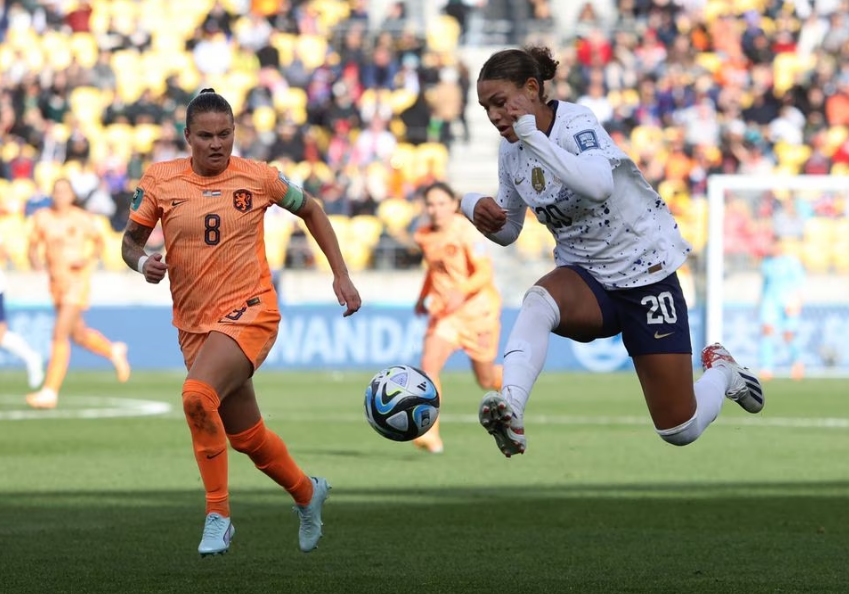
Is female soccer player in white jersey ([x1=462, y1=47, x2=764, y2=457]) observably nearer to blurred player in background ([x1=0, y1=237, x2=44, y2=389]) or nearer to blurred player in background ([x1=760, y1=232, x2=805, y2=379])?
blurred player in background ([x1=0, y1=237, x2=44, y2=389])

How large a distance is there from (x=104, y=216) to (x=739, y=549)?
63.6ft

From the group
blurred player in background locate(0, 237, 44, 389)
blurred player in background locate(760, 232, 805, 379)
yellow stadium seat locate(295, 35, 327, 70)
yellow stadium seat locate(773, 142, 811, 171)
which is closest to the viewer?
blurred player in background locate(0, 237, 44, 389)

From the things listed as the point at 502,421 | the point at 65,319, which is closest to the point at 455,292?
the point at 65,319

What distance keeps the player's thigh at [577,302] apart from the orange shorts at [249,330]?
142cm

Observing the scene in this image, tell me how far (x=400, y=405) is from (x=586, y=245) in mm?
1111

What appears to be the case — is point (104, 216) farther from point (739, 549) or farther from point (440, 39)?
point (739, 549)

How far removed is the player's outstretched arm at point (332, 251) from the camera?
7.57 metres

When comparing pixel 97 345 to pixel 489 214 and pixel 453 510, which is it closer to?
pixel 453 510

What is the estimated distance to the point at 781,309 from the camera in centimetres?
2408

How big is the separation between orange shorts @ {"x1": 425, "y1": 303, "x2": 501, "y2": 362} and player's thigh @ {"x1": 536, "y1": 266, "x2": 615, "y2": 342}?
22.4 feet

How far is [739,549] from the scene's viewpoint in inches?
320

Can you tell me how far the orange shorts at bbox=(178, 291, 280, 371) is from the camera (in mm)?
7570

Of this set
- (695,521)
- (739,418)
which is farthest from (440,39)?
(695,521)

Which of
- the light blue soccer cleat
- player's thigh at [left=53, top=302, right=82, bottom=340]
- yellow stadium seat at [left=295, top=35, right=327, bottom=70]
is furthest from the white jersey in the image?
yellow stadium seat at [left=295, top=35, right=327, bottom=70]
